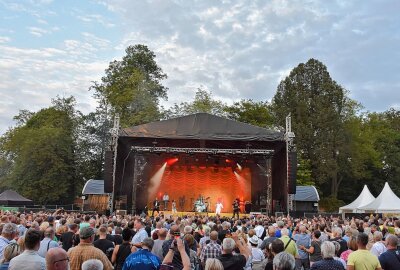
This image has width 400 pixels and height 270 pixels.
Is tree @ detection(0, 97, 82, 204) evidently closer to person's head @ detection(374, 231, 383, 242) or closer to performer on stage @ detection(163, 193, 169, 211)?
performer on stage @ detection(163, 193, 169, 211)

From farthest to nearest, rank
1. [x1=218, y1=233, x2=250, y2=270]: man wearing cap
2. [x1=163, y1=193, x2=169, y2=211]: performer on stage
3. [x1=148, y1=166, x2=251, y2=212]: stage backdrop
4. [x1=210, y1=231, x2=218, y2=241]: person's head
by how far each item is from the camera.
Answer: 1. [x1=148, y1=166, x2=251, y2=212]: stage backdrop
2. [x1=163, y1=193, x2=169, y2=211]: performer on stage
3. [x1=210, y1=231, x2=218, y2=241]: person's head
4. [x1=218, y1=233, x2=250, y2=270]: man wearing cap

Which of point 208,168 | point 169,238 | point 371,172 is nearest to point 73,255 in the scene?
point 169,238

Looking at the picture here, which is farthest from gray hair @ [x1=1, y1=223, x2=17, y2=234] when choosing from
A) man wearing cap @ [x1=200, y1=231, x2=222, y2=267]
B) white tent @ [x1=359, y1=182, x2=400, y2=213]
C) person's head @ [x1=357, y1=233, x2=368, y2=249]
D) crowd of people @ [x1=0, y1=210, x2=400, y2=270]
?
white tent @ [x1=359, y1=182, x2=400, y2=213]

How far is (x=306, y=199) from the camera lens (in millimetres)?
32219

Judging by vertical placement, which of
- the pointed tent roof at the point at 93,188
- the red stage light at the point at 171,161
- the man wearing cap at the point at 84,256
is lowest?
the man wearing cap at the point at 84,256

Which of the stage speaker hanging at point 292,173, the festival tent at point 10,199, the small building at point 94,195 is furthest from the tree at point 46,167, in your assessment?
the stage speaker hanging at point 292,173

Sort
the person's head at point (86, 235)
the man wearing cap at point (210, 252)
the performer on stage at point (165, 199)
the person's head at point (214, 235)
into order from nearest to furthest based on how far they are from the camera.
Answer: the person's head at point (86, 235) → the man wearing cap at point (210, 252) → the person's head at point (214, 235) → the performer on stage at point (165, 199)

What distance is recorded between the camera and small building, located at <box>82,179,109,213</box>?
3173cm

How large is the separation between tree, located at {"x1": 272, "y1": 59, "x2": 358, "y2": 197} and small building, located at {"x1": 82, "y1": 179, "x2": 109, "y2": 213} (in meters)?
18.7

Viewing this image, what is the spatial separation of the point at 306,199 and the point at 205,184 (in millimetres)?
7726

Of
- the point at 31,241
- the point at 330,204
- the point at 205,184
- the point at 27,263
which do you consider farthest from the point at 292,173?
the point at 330,204

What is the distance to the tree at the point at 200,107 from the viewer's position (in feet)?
153

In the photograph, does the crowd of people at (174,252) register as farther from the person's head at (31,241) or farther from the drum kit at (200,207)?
the drum kit at (200,207)

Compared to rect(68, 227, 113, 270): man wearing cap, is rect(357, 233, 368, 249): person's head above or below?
above
